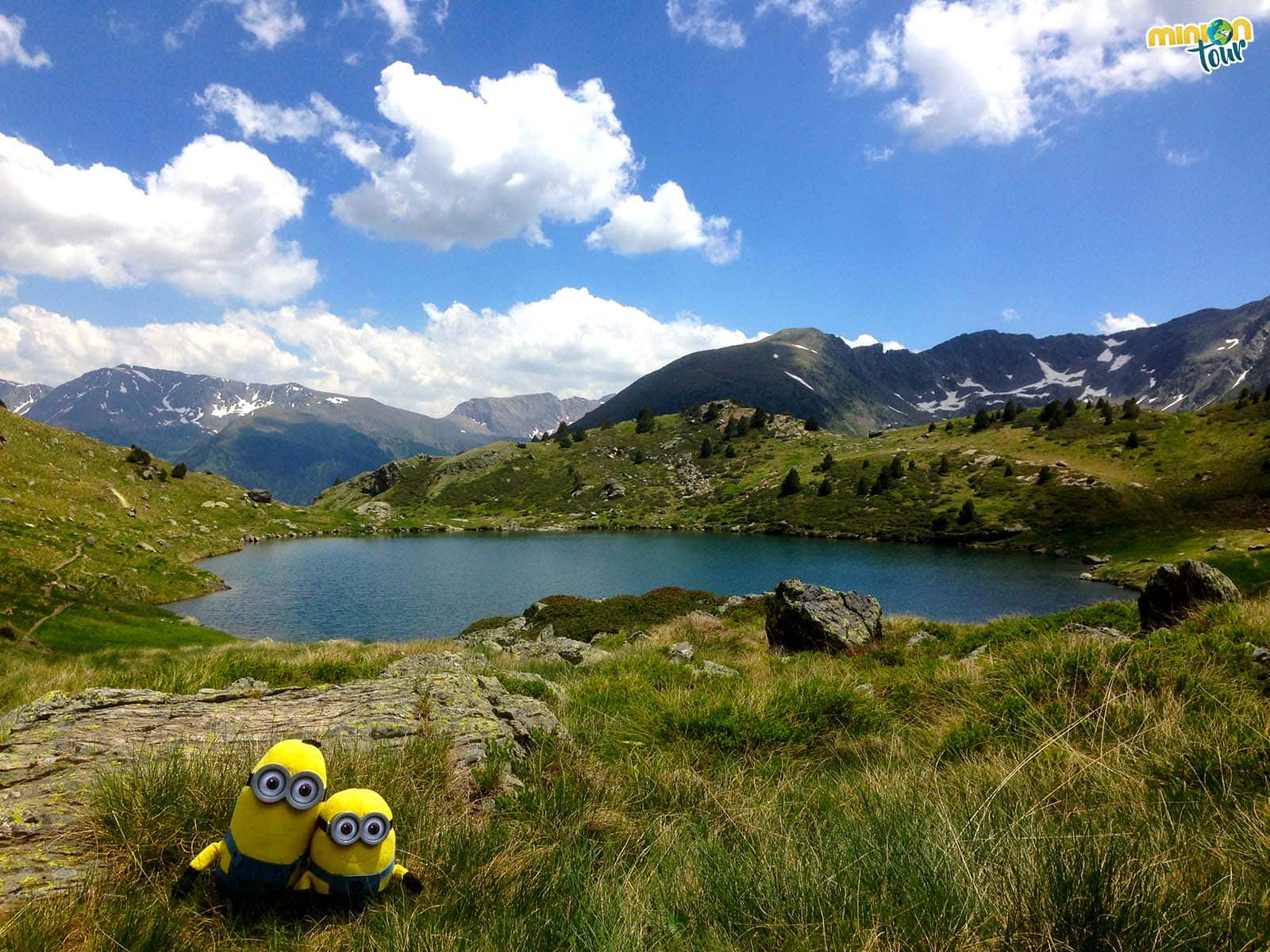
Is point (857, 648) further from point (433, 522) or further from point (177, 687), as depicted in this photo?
point (433, 522)

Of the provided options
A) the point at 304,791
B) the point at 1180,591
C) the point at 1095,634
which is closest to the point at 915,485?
the point at 1180,591

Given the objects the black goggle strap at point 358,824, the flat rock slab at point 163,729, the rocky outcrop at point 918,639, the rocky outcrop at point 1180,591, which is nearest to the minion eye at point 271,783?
the black goggle strap at point 358,824

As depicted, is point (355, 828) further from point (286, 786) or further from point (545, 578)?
point (545, 578)

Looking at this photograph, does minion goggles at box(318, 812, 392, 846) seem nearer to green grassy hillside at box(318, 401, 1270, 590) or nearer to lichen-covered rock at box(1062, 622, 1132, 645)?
lichen-covered rock at box(1062, 622, 1132, 645)

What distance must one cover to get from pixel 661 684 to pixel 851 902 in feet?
27.6

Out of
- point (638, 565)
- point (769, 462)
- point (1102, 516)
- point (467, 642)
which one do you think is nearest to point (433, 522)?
point (638, 565)

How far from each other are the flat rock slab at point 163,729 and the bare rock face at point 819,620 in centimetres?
1277

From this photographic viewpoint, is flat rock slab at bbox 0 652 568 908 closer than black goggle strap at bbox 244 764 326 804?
No

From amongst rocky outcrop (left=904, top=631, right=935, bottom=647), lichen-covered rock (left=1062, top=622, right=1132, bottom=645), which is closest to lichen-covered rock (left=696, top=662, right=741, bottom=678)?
lichen-covered rock (left=1062, top=622, right=1132, bottom=645)

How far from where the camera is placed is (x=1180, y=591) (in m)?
14.3

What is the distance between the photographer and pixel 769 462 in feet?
521

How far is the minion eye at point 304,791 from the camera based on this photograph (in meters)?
3.03

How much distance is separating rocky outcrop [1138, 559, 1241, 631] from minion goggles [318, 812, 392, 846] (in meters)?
17.1

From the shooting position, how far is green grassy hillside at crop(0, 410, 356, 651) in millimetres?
29922
